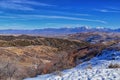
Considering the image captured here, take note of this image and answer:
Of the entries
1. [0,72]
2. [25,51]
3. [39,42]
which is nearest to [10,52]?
[25,51]

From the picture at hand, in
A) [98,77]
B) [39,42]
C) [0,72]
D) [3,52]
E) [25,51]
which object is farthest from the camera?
[39,42]

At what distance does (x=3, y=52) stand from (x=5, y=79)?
90.9m

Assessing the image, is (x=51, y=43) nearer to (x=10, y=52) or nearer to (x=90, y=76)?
(x=10, y=52)

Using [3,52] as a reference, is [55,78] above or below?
above

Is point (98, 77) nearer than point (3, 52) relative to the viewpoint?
Yes

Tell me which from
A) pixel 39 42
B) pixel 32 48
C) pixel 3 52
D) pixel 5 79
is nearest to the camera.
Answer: pixel 5 79

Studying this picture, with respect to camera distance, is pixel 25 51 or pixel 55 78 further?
pixel 25 51

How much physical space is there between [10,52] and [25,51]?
11.9 m

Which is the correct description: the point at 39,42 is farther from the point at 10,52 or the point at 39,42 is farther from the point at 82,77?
the point at 82,77

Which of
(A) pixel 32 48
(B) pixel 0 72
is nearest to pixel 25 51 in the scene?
(A) pixel 32 48

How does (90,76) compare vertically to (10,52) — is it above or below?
above

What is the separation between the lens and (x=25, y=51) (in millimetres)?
120812

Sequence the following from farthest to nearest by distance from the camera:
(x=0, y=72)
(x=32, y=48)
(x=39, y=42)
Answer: (x=39, y=42) → (x=32, y=48) → (x=0, y=72)

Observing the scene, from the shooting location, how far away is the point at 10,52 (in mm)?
109875
